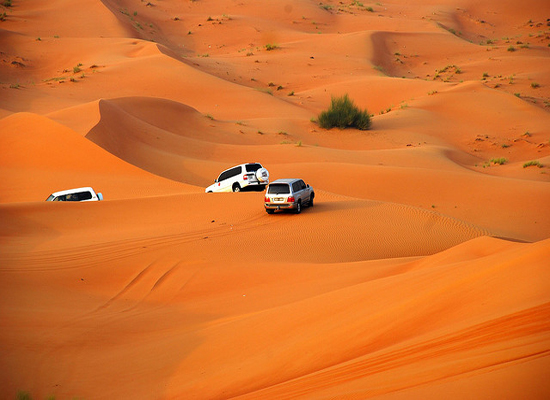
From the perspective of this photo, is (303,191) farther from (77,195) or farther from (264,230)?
(77,195)

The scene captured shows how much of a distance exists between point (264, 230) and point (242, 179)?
21.5 feet

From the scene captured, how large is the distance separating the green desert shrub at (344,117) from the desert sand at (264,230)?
1.44 metres

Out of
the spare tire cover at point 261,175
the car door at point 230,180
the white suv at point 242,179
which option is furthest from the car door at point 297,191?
the car door at point 230,180

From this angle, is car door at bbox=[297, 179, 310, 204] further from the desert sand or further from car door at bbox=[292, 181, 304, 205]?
the desert sand

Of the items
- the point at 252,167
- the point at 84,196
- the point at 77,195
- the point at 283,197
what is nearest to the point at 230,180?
the point at 252,167

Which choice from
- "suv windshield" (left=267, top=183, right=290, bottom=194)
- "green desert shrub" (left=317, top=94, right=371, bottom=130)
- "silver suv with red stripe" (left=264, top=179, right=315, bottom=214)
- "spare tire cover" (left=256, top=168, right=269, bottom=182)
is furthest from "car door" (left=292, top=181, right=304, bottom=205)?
"green desert shrub" (left=317, top=94, right=371, bottom=130)

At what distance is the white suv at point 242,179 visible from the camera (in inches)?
949

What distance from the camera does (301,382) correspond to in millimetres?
6367

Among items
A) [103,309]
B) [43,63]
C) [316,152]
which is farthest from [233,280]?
[43,63]

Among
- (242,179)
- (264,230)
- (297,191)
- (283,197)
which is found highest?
(242,179)

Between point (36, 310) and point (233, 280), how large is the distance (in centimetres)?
426

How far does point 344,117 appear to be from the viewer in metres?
42.7

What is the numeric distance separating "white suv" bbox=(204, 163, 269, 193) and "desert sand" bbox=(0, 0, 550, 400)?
3.41ft

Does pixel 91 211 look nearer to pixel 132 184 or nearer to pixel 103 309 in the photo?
pixel 132 184
